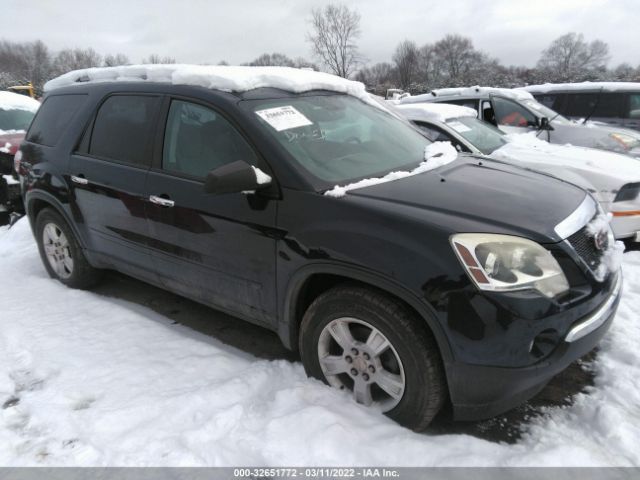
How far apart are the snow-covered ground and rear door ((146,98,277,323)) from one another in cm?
43

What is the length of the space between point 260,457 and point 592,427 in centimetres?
161

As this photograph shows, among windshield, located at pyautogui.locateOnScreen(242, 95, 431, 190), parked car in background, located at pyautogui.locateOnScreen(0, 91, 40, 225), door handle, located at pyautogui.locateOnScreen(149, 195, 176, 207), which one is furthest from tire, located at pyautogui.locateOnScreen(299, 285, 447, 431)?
parked car in background, located at pyautogui.locateOnScreen(0, 91, 40, 225)

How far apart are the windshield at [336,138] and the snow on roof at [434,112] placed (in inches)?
107

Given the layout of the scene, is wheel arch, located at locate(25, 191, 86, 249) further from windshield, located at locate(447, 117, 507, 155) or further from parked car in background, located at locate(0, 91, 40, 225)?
windshield, located at locate(447, 117, 507, 155)

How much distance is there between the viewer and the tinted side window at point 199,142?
9.12 ft

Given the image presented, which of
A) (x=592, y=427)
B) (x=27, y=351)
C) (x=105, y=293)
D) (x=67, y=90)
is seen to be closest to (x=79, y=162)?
(x=67, y=90)

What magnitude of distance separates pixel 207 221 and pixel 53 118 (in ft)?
7.65

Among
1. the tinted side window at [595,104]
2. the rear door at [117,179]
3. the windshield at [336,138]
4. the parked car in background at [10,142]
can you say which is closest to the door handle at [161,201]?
the rear door at [117,179]

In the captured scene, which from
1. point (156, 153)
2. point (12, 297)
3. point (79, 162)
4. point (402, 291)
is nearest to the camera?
point (402, 291)

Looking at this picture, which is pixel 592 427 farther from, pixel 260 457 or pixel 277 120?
pixel 277 120

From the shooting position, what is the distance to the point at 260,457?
7.25 feet

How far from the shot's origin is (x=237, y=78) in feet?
9.67

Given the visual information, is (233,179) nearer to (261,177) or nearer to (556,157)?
(261,177)

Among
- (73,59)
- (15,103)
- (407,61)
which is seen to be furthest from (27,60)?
(15,103)
